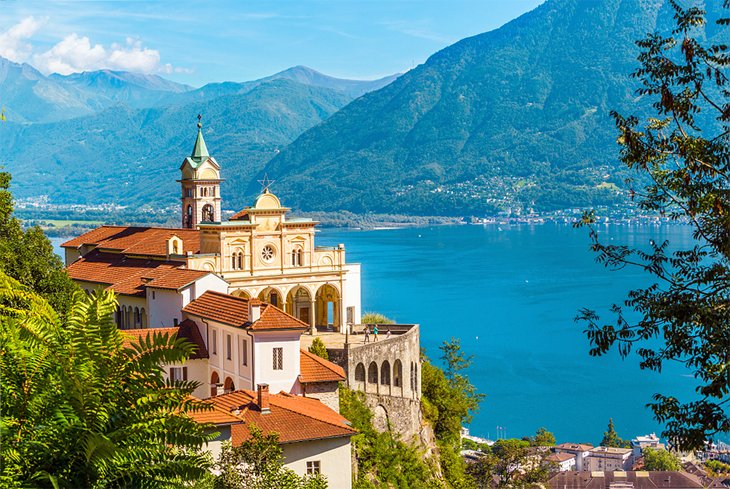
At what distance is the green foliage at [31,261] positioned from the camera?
3011cm

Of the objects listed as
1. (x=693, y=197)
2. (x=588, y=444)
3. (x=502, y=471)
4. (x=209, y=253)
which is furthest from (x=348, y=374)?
(x=588, y=444)

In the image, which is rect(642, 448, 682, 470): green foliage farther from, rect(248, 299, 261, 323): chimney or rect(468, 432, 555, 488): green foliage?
rect(248, 299, 261, 323): chimney

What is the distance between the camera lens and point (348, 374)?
34781mm

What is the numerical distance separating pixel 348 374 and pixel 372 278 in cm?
11423

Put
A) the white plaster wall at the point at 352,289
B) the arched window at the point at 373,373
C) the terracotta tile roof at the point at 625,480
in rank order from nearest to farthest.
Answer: the arched window at the point at 373,373 → the white plaster wall at the point at 352,289 → the terracotta tile roof at the point at 625,480

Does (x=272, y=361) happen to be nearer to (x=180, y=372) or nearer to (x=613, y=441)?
(x=180, y=372)

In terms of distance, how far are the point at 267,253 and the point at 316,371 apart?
15.8m

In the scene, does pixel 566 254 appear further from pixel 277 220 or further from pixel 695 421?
pixel 695 421

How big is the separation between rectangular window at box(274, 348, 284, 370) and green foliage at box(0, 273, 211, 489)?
1918 cm

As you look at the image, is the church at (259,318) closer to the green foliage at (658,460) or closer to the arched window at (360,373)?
the arched window at (360,373)

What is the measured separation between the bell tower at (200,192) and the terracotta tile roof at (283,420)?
108 ft

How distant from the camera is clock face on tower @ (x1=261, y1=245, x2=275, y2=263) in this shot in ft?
146

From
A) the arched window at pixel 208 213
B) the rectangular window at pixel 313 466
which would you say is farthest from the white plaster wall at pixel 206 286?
the arched window at pixel 208 213

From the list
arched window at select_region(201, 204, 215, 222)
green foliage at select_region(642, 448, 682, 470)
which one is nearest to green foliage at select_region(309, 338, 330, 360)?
arched window at select_region(201, 204, 215, 222)
